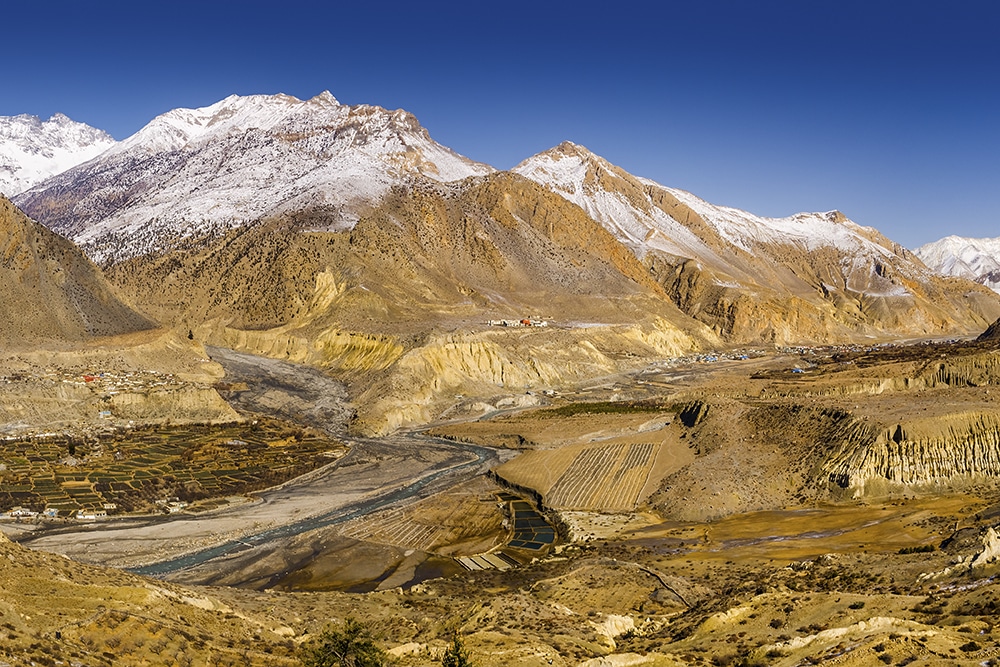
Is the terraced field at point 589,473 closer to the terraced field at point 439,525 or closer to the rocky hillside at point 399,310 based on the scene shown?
the terraced field at point 439,525

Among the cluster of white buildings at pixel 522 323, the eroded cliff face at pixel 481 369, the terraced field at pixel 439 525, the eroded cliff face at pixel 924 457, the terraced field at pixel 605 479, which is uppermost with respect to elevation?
the cluster of white buildings at pixel 522 323

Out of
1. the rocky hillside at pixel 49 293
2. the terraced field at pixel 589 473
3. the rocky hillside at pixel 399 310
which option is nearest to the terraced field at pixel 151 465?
the rocky hillside at pixel 399 310

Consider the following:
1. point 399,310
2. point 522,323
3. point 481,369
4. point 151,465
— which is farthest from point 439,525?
point 399,310

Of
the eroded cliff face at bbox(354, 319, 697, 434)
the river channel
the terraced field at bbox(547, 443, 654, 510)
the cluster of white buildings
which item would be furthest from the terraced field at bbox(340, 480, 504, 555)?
the cluster of white buildings

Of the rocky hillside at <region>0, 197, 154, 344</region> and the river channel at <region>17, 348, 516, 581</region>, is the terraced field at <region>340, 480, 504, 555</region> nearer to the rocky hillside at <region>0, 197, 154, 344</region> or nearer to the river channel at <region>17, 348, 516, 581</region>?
the river channel at <region>17, 348, 516, 581</region>

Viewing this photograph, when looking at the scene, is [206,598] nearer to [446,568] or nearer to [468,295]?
[446,568]
